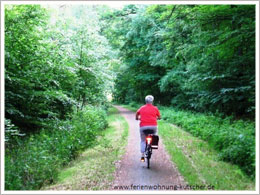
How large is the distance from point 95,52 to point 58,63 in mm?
5190

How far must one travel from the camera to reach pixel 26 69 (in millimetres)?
7547

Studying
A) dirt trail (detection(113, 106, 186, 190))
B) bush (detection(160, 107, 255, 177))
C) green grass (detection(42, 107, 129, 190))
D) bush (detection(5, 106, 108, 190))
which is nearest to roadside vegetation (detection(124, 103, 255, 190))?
bush (detection(160, 107, 255, 177))

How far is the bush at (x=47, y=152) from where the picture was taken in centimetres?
545

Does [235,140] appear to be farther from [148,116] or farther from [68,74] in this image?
[68,74]

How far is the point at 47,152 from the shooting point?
278 inches

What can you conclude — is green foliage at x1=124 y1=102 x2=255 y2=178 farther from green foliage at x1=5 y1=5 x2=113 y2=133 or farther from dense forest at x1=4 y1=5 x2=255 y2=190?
green foliage at x1=5 y1=5 x2=113 y2=133

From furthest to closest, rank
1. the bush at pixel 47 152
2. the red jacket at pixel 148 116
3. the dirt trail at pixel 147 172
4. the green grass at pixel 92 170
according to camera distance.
Answer: the red jacket at pixel 148 116 → the dirt trail at pixel 147 172 → the green grass at pixel 92 170 → the bush at pixel 47 152

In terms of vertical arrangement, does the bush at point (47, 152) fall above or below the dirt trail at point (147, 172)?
above

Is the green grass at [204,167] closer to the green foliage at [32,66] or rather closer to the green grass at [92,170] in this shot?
the green grass at [92,170]

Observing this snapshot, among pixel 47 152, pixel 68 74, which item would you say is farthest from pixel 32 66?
pixel 47 152

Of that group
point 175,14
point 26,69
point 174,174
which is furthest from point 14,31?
point 174,174

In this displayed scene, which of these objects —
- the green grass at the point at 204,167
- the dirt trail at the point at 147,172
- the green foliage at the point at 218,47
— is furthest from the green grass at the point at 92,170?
the green foliage at the point at 218,47

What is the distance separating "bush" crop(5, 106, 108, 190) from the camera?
5449 mm

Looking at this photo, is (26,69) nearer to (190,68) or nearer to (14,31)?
(14,31)
